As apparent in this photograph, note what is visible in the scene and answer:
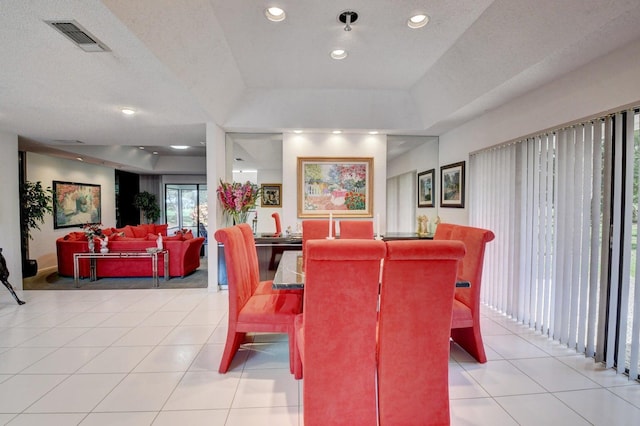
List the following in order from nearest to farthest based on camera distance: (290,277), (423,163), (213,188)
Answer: (290,277), (213,188), (423,163)

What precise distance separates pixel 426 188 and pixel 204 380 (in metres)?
4.57

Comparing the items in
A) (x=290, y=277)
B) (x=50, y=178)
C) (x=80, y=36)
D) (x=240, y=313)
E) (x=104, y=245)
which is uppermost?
(x=80, y=36)

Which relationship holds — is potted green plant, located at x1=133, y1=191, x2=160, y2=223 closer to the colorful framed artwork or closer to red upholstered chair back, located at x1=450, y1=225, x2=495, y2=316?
the colorful framed artwork

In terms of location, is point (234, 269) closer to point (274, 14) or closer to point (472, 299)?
point (472, 299)

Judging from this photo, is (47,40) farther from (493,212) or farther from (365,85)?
(493,212)

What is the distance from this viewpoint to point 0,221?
4.28 meters

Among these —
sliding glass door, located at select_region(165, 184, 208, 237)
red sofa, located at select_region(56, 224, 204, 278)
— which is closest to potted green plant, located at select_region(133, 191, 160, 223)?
sliding glass door, located at select_region(165, 184, 208, 237)

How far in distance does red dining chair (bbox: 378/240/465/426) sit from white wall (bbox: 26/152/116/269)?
24.4 feet

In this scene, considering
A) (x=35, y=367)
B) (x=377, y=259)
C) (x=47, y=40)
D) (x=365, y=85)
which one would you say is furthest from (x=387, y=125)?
(x=35, y=367)

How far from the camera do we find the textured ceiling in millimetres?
2010

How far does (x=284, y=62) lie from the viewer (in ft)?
11.2

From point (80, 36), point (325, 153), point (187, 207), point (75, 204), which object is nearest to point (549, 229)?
point (325, 153)

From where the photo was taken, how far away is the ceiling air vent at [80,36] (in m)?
1.95

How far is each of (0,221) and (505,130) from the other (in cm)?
718
